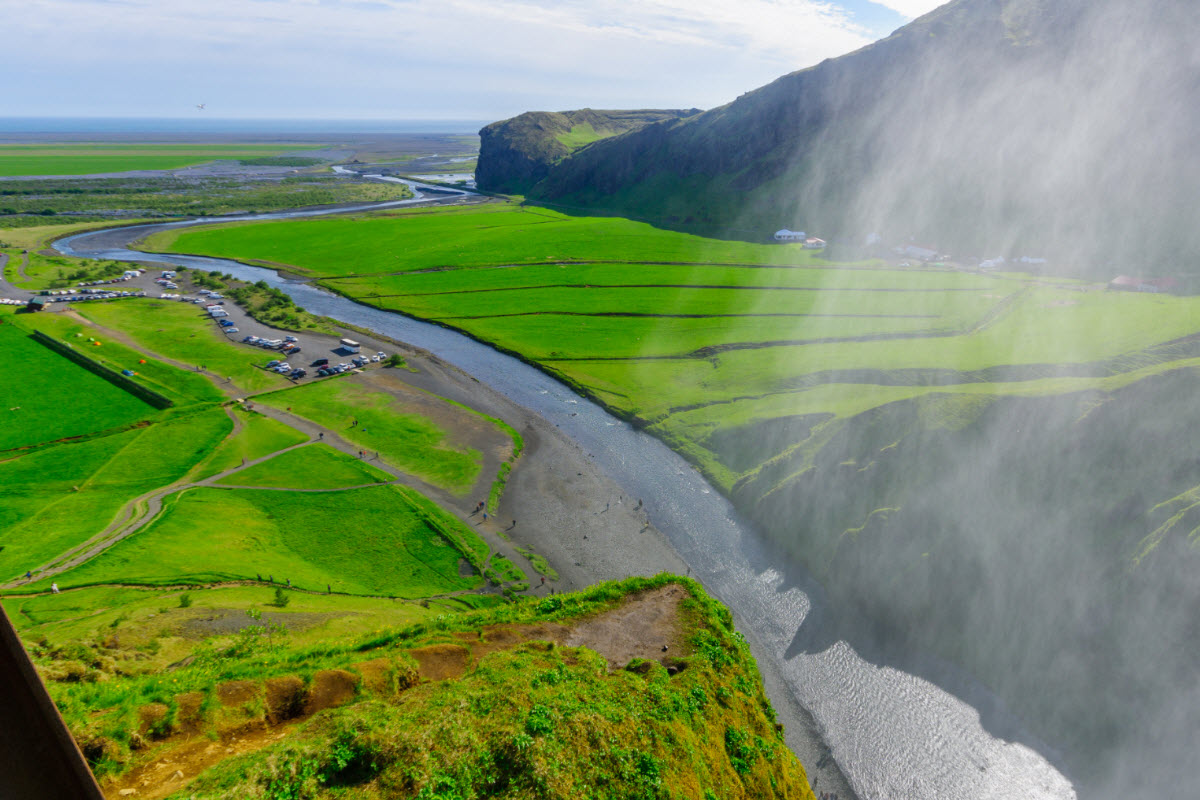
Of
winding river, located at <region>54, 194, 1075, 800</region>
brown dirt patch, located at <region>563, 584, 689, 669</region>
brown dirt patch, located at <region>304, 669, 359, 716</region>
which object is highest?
brown dirt patch, located at <region>304, 669, 359, 716</region>

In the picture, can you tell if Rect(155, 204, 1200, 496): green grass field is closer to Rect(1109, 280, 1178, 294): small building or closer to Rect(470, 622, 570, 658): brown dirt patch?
Rect(1109, 280, 1178, 294): small building

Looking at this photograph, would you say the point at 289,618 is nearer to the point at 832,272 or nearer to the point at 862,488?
the point at 862,488

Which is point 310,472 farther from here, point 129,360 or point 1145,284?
point 1145,284

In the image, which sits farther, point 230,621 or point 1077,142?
point 1077,142

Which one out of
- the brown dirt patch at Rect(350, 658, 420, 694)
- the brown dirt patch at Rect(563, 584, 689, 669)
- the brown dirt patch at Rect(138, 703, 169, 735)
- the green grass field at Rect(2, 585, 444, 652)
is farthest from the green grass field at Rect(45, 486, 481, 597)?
the brown dirt patch at Rect(138, 703, 169, 735)

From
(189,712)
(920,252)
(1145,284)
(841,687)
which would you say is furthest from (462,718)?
(920,252)

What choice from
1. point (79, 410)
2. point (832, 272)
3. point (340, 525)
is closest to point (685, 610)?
point (340, 525)
